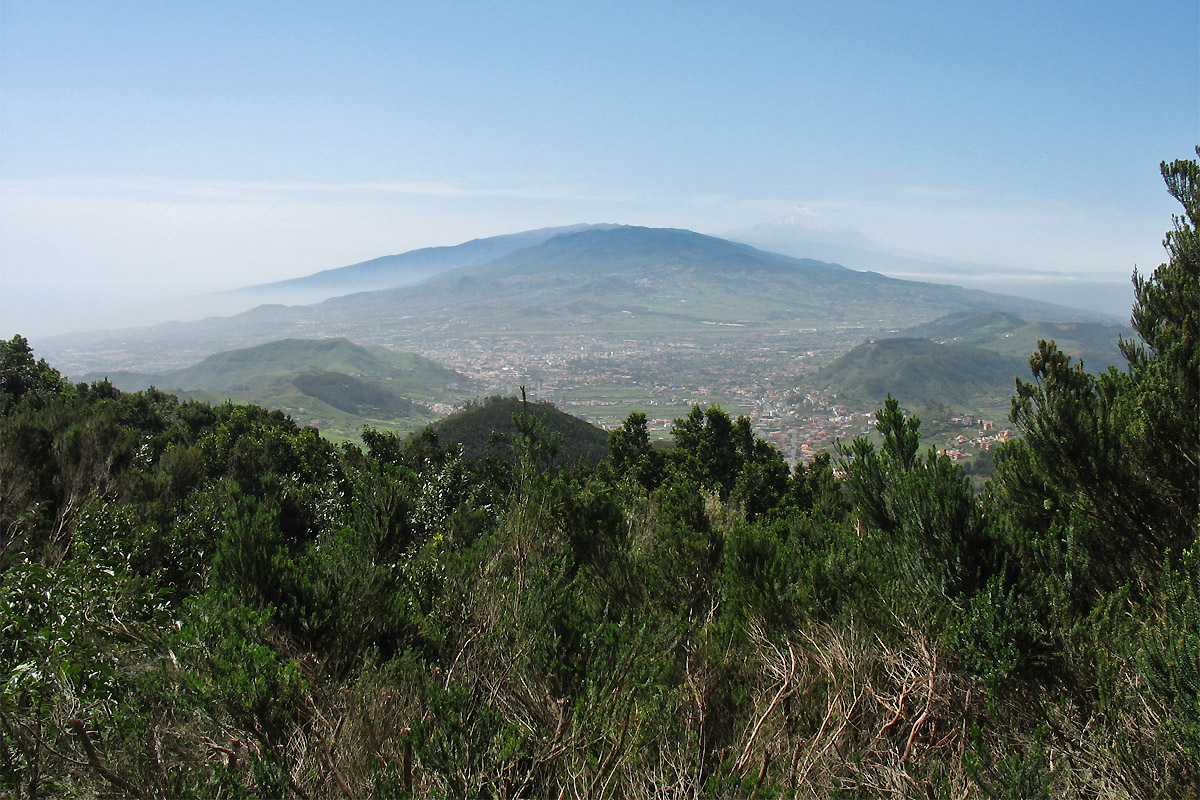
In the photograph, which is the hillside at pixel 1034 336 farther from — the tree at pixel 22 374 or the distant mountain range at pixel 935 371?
the tree at pixel 22 374

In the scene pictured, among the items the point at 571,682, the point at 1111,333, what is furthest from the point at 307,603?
the point at 1111,333

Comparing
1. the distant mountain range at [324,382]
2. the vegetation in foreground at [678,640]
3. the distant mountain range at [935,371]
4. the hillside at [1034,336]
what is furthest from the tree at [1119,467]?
the hillside at [1034,336]

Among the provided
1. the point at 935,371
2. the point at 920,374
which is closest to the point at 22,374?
the point at 920,374

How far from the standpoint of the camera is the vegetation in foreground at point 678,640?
3.60 m

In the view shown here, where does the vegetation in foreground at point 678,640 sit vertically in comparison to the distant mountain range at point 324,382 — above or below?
above

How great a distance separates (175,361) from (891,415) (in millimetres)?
227844

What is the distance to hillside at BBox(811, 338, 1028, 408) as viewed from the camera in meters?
108

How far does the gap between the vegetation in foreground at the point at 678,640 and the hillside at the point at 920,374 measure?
347 ft

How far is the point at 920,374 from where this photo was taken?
382 feet

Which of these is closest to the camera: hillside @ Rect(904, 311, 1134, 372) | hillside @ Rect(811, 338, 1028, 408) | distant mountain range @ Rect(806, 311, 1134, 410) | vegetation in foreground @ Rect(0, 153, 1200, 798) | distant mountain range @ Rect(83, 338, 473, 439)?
vegetation in foreground @ Rect(0, 153, 1200, 798)

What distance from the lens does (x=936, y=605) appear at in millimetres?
5332

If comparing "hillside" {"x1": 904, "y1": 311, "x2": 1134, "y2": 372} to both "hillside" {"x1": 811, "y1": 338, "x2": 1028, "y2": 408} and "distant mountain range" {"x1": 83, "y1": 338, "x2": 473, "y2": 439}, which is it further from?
"distant mountain range" {"x1": 83, "y1": 338, "x2": 473, "y2": 439}

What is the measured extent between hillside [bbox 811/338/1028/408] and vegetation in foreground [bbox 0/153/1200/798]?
347 feet

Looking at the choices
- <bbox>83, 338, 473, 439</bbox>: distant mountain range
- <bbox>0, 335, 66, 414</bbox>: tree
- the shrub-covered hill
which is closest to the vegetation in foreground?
<bbox>0, 335, 66, 414</bbox>: tree
